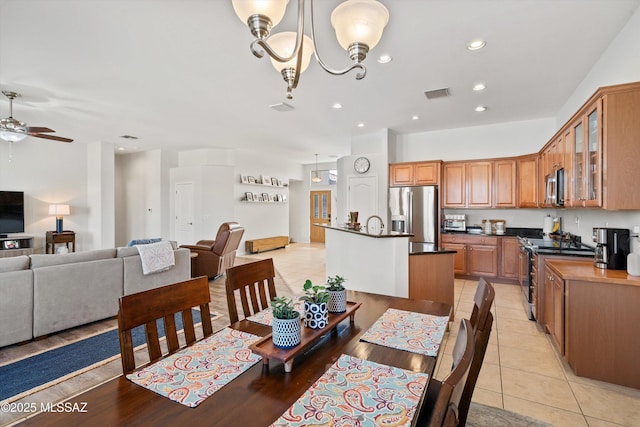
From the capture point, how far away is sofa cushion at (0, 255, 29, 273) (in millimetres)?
2770

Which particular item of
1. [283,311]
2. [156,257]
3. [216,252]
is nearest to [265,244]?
[216,252]

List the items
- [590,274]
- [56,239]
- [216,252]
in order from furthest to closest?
[56,239]
[216,252]
[590,274]

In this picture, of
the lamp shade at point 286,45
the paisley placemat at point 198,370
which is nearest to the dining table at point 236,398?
the paisley placemat at point 198,370

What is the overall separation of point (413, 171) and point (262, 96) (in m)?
3.14

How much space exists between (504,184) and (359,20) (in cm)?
474

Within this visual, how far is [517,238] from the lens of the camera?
16.0 ft

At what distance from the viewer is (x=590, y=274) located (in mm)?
2375

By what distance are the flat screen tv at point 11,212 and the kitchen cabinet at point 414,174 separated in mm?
7524

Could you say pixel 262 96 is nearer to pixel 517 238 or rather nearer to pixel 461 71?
pixel 461 71

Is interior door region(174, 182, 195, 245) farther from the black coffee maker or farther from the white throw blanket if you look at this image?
the black coffee maker

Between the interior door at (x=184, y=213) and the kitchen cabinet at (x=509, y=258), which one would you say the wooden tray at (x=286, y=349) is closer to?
the kitchen cabinet at (x=509, y=258)

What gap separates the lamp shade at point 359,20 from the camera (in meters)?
1.58

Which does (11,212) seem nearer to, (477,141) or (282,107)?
(282,107)

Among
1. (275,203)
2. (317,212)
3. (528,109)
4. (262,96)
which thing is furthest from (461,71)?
(317,212)
